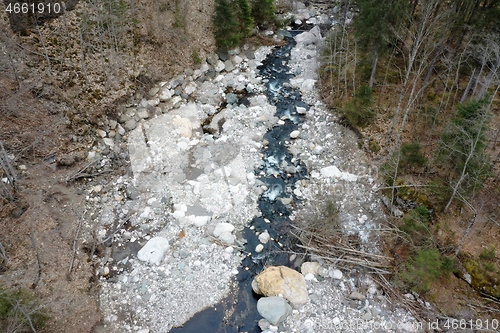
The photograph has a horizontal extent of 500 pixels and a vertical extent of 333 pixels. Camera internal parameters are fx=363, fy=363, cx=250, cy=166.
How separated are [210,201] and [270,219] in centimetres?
241

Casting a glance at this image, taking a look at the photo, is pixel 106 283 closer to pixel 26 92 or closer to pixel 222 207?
pixel 222 207

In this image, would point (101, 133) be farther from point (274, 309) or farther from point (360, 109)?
point (360, 109)

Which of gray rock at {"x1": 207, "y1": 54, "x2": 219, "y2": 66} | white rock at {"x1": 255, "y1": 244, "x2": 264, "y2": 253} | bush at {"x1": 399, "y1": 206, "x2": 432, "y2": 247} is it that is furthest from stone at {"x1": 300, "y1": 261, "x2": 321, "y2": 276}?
gray rock at {"x1": 207, "y1": 54, "x2": 219, "y2": 66}

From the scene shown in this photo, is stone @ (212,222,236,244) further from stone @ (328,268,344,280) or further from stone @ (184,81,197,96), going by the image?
stone @ (184,81,197,96)

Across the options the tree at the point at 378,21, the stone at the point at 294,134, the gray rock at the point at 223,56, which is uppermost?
the tree at the point at 378,21

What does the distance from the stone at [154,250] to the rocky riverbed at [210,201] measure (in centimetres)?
4

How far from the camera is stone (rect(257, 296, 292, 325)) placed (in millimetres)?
10641

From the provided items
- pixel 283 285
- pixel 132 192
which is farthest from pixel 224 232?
pixel 132 192

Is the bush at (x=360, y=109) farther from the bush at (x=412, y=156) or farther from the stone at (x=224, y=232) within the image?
the stone at (x=224, y=232)

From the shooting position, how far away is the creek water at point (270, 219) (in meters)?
10.9

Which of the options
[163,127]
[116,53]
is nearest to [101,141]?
[163,127]

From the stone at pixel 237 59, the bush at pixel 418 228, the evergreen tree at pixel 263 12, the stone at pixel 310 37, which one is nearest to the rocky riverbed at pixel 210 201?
the bush at pixel 418 228

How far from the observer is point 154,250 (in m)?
12.2

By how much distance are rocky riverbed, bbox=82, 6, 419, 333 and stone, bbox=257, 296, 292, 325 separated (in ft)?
0.11
